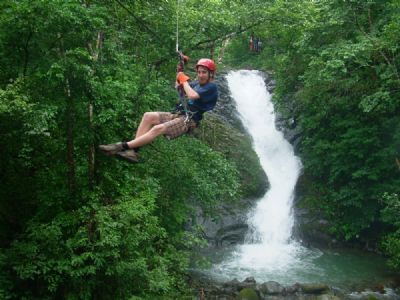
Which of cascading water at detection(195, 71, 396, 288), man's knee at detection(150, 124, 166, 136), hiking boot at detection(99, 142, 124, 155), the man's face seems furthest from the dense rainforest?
cascading water at detection(195, 71, 396, 288)

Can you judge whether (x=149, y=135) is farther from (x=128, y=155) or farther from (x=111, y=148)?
(x=111, y=148)

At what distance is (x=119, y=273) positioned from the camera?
611cm

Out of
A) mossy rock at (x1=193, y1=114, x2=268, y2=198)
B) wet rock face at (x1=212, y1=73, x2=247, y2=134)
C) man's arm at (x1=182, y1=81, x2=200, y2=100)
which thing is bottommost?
man's arm at (x1=182, y1=81, x2=200, y2=100)

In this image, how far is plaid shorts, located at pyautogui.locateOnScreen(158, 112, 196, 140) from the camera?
6176 mm

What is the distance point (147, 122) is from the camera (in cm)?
632

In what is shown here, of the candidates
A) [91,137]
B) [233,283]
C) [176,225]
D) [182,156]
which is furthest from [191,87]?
[233,283]

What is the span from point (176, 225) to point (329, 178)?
9404 millimetres

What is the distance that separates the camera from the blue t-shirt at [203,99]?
630cm

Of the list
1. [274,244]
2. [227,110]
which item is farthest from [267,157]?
[274,244]

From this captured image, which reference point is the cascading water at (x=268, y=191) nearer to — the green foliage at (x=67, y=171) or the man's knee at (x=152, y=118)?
the green foliage at (x=67, y=171)

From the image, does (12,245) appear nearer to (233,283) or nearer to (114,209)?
(114,209)

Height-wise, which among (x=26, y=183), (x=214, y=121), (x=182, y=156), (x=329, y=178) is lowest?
(x=26, y=183)

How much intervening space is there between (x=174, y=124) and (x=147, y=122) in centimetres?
40

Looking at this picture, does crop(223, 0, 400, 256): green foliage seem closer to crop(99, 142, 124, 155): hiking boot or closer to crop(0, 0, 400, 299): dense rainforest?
crop(0, 0, 400, 299): dense rainforest
